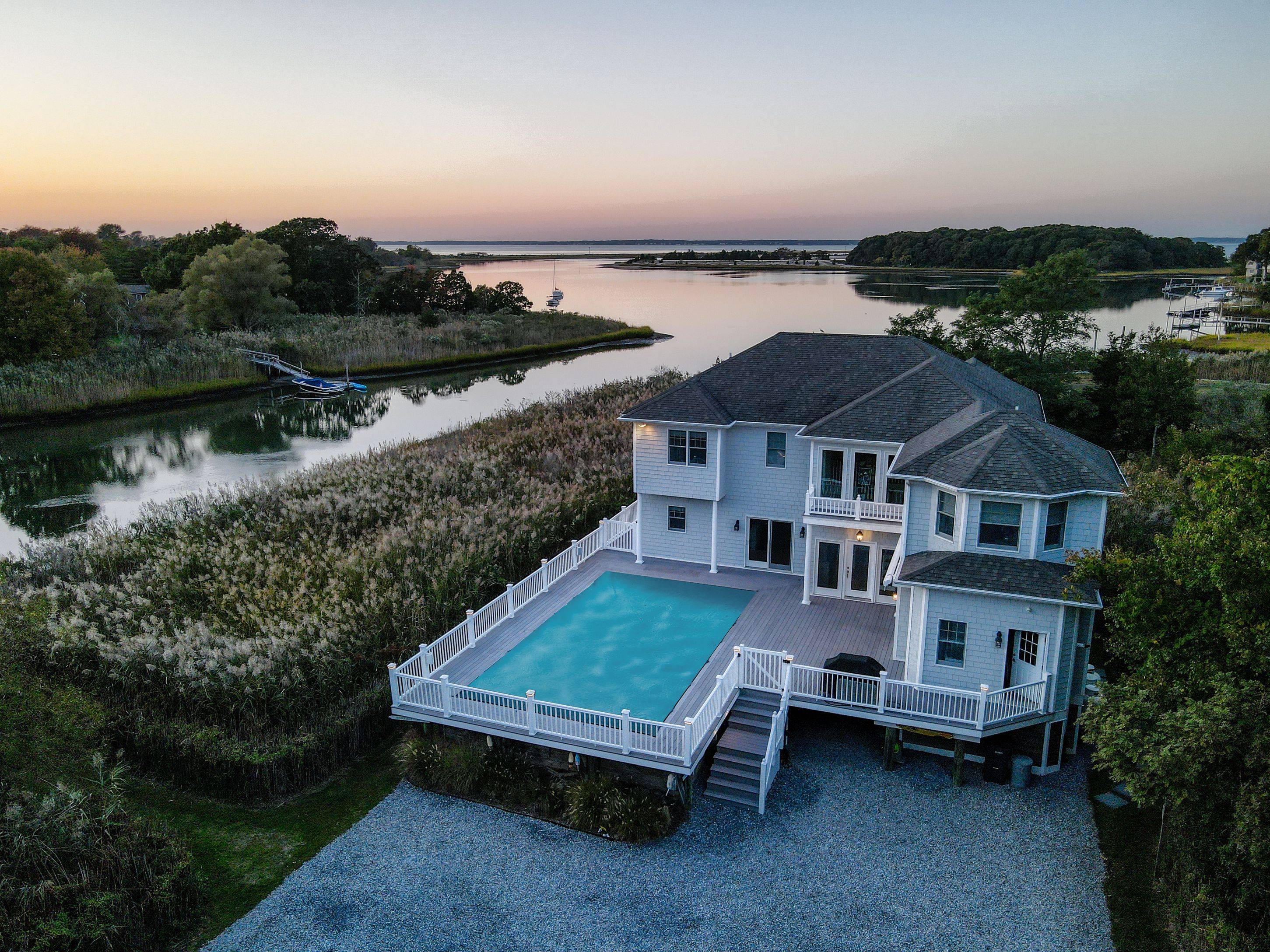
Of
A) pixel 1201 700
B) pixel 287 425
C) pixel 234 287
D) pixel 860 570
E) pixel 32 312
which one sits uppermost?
pixel 234 287

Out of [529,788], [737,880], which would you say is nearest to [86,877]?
[529,788]

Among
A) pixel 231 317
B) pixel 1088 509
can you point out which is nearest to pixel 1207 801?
pixel 1088 509

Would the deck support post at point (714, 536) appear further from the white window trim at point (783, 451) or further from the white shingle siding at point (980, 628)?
the white shingle siding at point (980, 628)

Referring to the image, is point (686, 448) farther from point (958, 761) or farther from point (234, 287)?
point (234, 287)

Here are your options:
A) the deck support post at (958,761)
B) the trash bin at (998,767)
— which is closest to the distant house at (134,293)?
the deck support post at (958,761)

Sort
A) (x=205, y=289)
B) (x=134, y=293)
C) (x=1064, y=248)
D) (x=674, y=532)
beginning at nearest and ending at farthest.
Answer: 1. (x=674, y=532)
2. (x=205, y=289)
3. (x=134, y=293)
4. (x=1064, y=248)

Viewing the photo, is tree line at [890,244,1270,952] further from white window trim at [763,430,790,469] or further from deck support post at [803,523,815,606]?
white window trim at [763,430,790,469]

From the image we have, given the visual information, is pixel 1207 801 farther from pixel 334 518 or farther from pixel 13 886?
pixel 334 518
